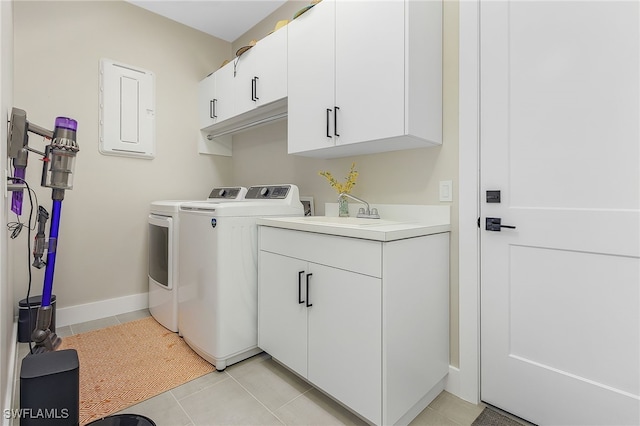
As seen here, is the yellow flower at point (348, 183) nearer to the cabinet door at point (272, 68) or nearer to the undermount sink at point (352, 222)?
the undermount sink at point (352, 222)

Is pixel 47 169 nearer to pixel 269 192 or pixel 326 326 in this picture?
pixel 269 192

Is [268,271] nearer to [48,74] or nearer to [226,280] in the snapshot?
[226,280]

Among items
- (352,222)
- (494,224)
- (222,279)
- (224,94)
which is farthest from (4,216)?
(494,224)

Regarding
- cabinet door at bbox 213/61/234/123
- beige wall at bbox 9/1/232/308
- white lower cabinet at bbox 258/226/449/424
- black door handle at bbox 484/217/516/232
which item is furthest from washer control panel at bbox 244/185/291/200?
black door handle at bbox 484/217/516/232

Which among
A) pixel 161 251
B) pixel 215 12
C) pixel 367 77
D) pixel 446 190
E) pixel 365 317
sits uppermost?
pixel 215 12

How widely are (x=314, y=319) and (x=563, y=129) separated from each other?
54.5 inches

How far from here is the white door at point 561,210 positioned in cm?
119

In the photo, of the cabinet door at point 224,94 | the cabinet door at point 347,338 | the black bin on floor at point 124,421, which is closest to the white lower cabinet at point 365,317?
the cabinet door at point 347,338

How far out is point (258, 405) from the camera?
5.11ft

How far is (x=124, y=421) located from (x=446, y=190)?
6.13 feet

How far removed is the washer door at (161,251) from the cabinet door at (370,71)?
57.4 inches

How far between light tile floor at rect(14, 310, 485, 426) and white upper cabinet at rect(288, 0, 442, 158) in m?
1.33

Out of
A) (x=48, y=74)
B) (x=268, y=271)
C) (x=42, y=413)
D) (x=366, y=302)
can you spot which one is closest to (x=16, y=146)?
(x=42, y=413)

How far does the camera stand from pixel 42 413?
3.69 ft
